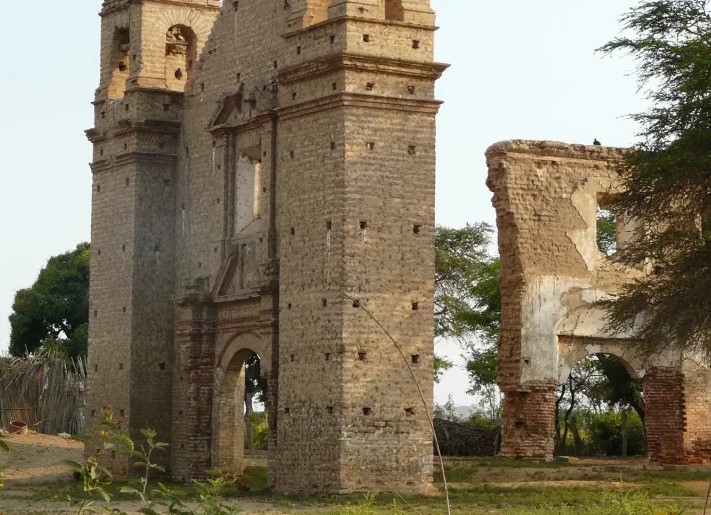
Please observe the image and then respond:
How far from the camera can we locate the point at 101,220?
29234 mm

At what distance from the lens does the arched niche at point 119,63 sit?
2954cm

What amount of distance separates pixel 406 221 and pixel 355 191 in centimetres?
84

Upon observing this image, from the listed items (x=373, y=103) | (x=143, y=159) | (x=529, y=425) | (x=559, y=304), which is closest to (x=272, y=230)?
(x=373, y=103)

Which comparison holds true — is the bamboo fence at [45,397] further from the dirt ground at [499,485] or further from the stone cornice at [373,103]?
the stone cornice at [373,103]

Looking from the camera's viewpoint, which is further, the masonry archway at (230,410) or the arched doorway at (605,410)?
the arched doorway at (605,410)

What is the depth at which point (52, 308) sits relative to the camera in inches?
2003

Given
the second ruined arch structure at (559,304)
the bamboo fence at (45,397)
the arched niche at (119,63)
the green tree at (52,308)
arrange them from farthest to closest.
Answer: the green tree at (52,308) → the bamboo fence at (45,397) → the arched niche at (119,63) → the second ruined arch structure at (559,304)

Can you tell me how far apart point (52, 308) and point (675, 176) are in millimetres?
33003

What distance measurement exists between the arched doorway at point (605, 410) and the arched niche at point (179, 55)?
1034cm

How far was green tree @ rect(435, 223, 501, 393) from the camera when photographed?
127 feet

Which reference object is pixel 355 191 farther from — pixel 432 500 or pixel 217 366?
pixel 217 366

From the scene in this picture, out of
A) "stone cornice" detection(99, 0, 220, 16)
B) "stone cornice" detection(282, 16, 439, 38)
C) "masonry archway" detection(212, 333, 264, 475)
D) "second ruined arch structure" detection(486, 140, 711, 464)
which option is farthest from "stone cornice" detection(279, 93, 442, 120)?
"stone cornice" detection(99, 0, 220, 16)

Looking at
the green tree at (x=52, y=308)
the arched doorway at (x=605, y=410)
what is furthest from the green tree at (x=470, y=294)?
the green tree at (x=52, y=308)

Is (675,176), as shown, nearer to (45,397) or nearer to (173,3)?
(173,3)
